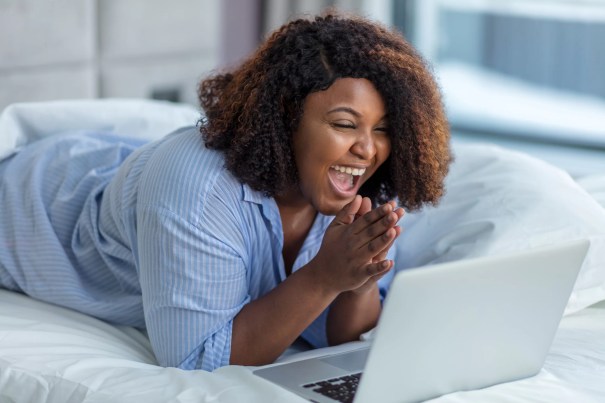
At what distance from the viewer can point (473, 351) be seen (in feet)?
4.12

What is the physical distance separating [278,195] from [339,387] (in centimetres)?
33

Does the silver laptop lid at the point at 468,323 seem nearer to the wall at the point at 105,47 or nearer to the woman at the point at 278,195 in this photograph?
the woman at the point at 278,195

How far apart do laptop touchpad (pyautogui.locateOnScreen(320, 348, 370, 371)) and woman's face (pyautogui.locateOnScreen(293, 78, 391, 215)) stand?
0.68ft

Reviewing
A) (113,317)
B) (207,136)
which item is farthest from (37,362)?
(207,136)

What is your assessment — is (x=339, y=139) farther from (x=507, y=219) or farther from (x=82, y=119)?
(x=82, y=119)

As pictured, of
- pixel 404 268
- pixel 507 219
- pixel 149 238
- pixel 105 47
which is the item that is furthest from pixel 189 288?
pixel 105 47

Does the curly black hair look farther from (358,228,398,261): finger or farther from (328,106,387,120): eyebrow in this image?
(358,228,398,261): finger

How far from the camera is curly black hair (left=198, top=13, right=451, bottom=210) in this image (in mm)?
1423

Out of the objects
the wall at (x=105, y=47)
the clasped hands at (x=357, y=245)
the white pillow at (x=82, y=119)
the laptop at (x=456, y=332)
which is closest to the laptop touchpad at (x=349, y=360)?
the laptop at (x=456, y=332)

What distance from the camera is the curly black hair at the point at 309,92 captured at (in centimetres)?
142

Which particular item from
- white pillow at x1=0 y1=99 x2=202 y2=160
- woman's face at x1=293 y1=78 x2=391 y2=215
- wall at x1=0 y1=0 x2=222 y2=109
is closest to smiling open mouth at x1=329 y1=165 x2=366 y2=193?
woman's face at x1=293 y1=78 x2=391 y2=215

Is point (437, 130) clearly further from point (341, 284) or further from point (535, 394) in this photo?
point (535, 394)

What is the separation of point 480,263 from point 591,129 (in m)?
2.29

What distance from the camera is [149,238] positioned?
4.64 ft
